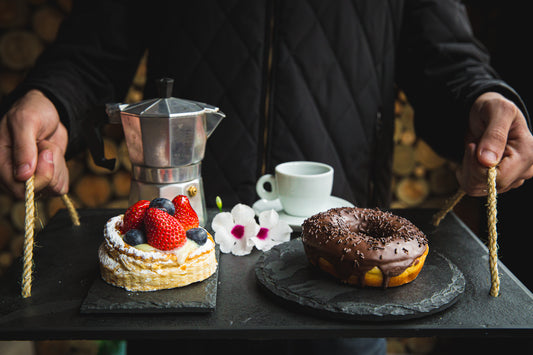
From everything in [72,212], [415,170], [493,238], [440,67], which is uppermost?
[440,67]

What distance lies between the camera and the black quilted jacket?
1173 millimetres

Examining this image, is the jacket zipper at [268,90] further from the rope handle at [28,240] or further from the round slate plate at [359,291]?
the rope handle at [28,240]

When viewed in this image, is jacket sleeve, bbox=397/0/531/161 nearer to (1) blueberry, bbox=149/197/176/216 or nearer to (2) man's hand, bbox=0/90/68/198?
(1) blueberry, bbox=149/197/176/216

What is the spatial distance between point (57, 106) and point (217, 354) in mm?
743

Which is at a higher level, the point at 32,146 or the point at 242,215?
the point at 32,146

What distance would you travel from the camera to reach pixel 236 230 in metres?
0.88

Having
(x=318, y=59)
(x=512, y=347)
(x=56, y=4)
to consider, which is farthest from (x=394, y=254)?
(x=56, y=4)

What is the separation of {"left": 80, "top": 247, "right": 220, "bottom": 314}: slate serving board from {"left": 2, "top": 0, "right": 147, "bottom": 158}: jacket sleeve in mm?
509

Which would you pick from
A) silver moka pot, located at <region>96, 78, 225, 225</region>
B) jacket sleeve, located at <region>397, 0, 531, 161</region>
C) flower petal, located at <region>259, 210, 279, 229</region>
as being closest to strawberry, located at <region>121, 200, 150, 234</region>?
silver moka pot, located at <region>96, 78, 225, 225</region>

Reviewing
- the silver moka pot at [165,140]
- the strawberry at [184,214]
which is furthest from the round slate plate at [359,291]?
the silver moka pot at [165,140]

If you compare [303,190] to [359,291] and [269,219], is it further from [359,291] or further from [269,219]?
[359,291]

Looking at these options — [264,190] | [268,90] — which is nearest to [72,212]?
[264,190]

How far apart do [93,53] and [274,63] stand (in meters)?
0.48

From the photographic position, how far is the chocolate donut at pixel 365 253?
0.70 meters
